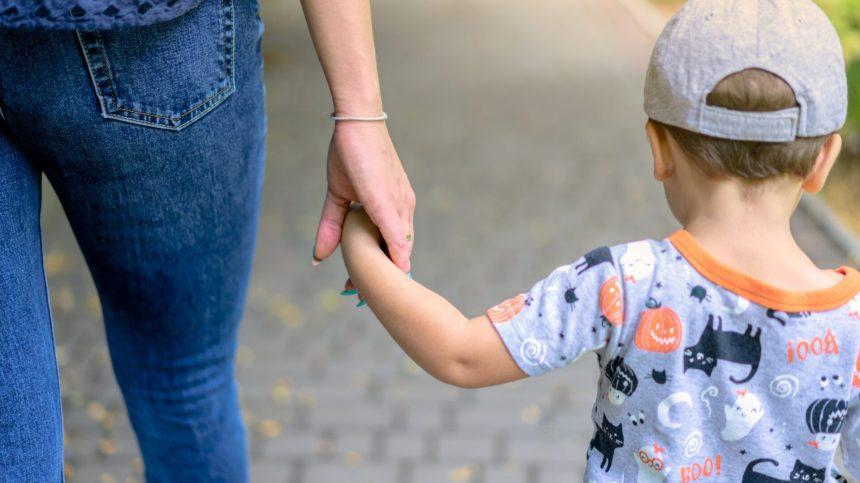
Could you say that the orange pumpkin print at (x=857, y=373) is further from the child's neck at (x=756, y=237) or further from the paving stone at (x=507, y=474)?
the paving stone at (x=507, y=474)

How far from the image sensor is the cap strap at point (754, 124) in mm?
1474

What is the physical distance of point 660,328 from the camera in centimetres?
150

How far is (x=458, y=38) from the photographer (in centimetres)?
1054

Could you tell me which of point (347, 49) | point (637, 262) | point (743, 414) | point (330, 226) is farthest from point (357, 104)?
point (743, 414)

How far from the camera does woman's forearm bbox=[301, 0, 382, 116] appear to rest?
5.84 feet

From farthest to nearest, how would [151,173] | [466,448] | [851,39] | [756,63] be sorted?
[851,39]
[466,448]
[151,173]
[756,63]

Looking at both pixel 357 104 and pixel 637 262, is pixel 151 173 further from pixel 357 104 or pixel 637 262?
pixel 637 262

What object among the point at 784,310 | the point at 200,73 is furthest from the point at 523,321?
the point at 200,73

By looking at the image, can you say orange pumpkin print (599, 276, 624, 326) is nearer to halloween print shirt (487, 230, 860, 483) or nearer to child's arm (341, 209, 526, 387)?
halloween print shirt (487, 230, 860, 483)

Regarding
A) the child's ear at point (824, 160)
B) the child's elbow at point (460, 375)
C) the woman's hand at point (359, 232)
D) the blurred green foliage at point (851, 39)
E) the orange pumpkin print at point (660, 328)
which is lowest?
the blurred green foliage at point (851, 39)

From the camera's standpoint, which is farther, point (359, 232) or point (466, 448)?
point (466, 448)

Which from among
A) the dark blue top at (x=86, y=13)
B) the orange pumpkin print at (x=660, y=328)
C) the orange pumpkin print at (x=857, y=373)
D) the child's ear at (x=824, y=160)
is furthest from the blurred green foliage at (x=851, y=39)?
the dark blue top at (x=86, y=13)

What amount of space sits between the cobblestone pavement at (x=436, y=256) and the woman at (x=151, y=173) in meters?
1.63

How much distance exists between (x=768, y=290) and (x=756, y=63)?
328 mm
